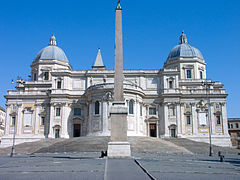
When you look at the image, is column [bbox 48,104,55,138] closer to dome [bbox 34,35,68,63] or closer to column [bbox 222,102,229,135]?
dome [bbox 34,35,68,63]

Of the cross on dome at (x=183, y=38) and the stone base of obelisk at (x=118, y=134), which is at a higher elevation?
the cross on dome at (x=183, y=38)

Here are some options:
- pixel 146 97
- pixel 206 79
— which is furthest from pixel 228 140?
Answer: pixel 146 97

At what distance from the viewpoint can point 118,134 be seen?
72.9 ft

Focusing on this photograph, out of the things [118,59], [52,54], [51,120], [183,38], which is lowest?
[51,120]

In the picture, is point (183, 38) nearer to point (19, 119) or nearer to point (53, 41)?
point (53, 41)

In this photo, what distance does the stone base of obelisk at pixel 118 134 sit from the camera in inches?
863

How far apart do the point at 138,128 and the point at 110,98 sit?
6908 millimetres

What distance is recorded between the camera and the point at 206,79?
57250mm

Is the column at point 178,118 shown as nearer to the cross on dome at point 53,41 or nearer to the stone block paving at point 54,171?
the cross on dome at point 53,41

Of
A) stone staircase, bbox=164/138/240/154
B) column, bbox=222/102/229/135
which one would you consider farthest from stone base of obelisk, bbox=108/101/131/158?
→ column, bbox=222/102/229/135

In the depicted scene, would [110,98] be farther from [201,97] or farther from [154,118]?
[201,97]

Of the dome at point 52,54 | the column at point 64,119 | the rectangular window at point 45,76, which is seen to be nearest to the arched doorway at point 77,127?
the column at point 64,119

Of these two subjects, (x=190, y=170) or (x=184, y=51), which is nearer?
(x=190, y=170)

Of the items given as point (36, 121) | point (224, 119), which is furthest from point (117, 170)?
point (224, 119)
